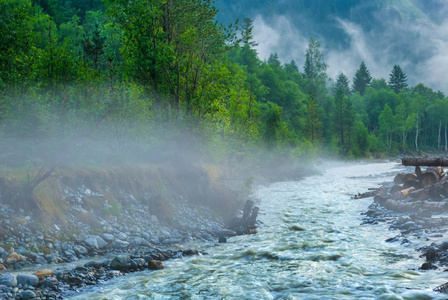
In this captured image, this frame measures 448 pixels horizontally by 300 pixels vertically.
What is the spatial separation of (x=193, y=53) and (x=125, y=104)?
24.6 feet

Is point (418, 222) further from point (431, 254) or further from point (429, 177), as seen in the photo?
point (429, 177)

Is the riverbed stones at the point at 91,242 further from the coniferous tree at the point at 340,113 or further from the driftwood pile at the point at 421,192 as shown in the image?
the coniferous tree at the point at 340,113

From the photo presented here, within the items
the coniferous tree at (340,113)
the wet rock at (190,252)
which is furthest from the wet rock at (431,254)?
the coniferous tree at (340,113)

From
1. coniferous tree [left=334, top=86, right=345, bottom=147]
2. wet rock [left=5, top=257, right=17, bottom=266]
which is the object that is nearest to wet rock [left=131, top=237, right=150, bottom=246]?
wet rock [left=5, top=257, right=17, bottom=266]

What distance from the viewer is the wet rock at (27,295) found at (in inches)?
339

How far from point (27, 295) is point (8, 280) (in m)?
0.84

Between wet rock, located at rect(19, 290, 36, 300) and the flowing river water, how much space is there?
110cm

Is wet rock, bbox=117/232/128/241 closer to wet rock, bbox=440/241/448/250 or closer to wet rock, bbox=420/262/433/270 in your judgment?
wet rock, bbox=420/262/433/270

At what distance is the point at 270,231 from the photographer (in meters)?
17.4

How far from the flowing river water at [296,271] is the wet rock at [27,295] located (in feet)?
3.60

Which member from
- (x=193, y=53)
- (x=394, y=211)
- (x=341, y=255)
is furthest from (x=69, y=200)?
(x=394, y=211)

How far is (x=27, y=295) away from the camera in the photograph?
8.66m

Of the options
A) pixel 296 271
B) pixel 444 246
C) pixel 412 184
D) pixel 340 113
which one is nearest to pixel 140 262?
pixel 296 271

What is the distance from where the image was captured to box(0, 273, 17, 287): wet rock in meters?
9.00
